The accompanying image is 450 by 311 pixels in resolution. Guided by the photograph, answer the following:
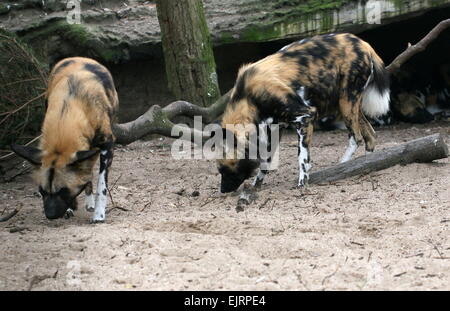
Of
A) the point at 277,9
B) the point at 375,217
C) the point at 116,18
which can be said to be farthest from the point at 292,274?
the point at 116,18

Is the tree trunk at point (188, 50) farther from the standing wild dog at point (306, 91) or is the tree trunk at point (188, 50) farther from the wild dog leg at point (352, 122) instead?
the wild dog leg at point (352, 122)

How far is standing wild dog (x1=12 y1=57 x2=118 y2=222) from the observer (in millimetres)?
4305

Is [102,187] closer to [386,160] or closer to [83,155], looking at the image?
[83,155]

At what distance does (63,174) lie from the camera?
14.2ft

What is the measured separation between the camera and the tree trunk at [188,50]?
620cm

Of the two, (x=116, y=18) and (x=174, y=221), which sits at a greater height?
(x=116, y=18)

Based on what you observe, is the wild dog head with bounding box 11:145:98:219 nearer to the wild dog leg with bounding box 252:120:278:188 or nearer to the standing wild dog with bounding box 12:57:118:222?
the standing wild dog with bounding box 12:57:118:222

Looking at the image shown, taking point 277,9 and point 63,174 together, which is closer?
point 63,174

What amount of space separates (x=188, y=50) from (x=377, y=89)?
5.61 feet

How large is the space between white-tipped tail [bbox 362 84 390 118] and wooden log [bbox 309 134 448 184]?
0.59 metres

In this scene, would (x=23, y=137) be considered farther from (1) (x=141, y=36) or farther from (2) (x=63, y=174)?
(1) (x=141, y=36)

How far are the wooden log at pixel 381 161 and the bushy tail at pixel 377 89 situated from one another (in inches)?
23.4

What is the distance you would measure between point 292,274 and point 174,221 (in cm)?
120
